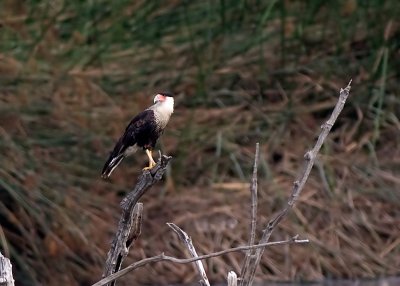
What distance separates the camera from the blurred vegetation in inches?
248

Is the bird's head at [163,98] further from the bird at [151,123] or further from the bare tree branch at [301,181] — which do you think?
the bare tree branch at [301,181]

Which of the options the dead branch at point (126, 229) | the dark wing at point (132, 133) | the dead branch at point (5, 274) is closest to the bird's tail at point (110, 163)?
the dark wing at point (132, 133)

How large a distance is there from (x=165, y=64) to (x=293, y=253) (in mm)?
1437

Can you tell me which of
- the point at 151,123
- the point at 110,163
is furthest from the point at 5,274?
the point at 110,163

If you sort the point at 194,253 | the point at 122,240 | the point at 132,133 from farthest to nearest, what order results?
the point at 132,133 → the point at 122,240 → the point at 194,253

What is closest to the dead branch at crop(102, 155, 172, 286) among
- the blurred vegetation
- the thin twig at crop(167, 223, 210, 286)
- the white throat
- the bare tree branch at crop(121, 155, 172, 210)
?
the bare tree branch at crop(121, 155, 172, 210)

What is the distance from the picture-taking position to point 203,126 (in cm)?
718

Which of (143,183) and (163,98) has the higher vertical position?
(143,183)

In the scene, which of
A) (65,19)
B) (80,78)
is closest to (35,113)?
(80,78)

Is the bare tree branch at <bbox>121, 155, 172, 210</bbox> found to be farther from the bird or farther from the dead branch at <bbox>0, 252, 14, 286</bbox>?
the bird

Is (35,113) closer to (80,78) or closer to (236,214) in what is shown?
(80,78)

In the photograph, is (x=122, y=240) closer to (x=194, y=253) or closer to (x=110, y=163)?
(x=194, y=253)

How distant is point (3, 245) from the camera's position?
5.83 metres

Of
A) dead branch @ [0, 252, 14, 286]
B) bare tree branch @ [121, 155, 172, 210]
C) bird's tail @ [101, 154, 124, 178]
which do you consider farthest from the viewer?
bird's tail @ [101, 154, 124, 178]
